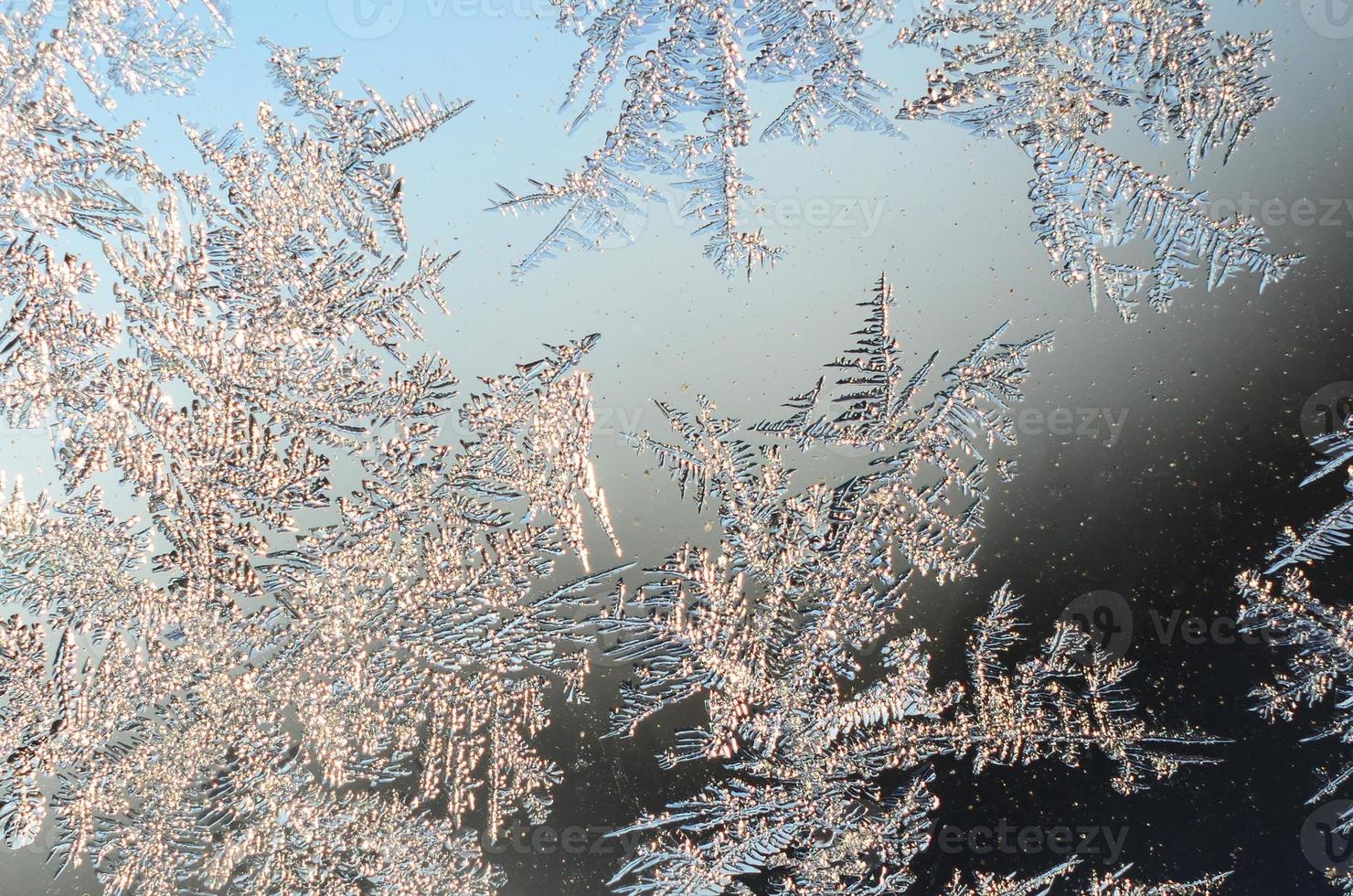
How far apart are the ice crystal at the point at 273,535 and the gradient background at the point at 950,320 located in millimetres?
29

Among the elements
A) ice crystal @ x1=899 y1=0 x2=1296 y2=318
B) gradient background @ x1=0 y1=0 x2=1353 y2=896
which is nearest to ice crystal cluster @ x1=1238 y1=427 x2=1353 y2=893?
gradient background @ x1=0 y1=0 x2=1353 y2=896

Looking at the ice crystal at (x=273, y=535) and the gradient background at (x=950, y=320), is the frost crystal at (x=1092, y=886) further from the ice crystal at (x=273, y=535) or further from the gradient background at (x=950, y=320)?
the ice crystal at (x=273, y=535)

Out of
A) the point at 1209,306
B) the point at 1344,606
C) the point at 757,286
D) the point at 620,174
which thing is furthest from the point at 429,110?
the point at 1344,606

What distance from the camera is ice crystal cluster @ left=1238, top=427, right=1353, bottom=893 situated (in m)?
0.51

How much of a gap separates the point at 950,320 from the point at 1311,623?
321 mm

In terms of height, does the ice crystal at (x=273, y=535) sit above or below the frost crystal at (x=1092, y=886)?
above

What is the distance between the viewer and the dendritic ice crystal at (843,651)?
1.71 feet

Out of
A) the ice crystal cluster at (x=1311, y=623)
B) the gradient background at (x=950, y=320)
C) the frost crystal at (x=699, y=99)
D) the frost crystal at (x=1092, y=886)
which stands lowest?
the frost crystal at (x=1092, y=886)

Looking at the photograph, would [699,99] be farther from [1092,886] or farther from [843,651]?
[1092,886]

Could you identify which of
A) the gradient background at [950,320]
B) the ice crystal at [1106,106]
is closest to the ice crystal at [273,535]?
the gradient background at [950,320]

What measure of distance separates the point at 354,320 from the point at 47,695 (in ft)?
1.09

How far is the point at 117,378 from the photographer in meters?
0.51

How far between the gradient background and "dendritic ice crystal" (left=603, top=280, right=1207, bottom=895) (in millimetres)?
18

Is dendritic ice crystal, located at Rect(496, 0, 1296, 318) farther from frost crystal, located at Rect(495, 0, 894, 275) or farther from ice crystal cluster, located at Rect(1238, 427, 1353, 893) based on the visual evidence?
ice crystal cluster, located at Rect(1238, 427, 1353, 893)
